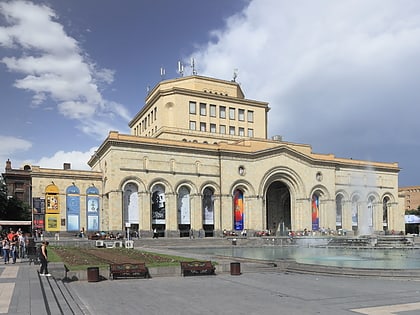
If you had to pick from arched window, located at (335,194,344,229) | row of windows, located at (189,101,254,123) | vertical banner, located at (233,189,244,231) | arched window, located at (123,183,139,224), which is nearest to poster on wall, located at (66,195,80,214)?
arched window, located at (123,183,139,224)

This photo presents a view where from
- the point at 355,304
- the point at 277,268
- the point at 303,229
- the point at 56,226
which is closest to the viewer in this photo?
the point at 355,304

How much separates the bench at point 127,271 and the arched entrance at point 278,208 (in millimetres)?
50003

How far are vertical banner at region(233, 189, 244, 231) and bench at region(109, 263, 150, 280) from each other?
40247mm

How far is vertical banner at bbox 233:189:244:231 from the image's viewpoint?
58.4m

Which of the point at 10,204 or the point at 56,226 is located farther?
the point at 10,204

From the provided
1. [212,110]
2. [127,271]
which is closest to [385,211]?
[212,110]

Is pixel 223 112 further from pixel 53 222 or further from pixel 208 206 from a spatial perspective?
pixel 53 222

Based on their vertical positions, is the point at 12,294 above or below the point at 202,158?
below

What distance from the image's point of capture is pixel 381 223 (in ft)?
234

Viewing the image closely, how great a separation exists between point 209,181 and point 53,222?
65.0ft

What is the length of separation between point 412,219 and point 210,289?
295 feet

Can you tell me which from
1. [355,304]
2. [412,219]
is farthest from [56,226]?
[412,219]

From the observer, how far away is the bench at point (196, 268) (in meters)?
19.3

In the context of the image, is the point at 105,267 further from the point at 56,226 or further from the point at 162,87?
the point at 162,87
